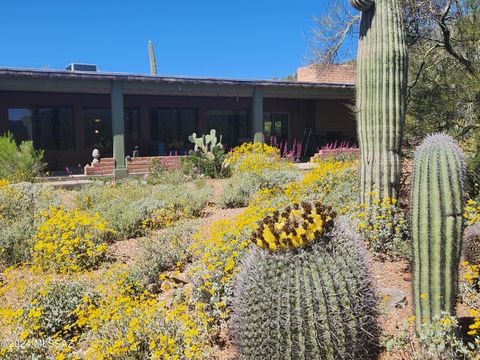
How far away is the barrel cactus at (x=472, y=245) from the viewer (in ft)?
13.8

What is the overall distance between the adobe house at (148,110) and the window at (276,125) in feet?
0.16

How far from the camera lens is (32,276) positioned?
527 cm

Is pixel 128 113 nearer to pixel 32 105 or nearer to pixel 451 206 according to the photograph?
pixel 32 105

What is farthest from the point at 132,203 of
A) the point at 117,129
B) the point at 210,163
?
the point at 117,129

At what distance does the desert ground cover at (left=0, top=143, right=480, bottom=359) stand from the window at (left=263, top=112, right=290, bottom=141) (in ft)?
44.2

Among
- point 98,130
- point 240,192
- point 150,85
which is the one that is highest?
point 150,85

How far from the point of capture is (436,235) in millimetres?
3113

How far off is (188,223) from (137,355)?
293 cm

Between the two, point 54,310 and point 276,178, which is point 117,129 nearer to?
point 276,178

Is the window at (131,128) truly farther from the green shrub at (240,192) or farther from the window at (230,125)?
the green shrub at (240,192)

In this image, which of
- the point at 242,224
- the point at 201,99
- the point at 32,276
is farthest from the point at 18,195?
the point at 201,99

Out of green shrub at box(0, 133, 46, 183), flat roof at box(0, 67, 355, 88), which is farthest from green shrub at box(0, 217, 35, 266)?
flat roof at box(0, 67, 355, 88)

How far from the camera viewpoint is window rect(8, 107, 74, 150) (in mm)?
16812

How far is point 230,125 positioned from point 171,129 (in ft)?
9.40
